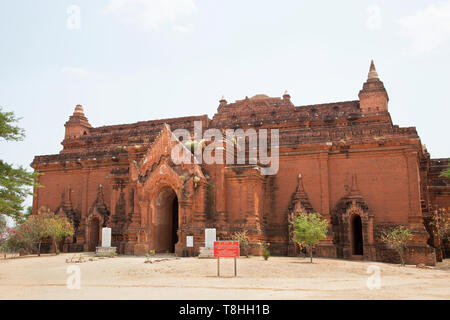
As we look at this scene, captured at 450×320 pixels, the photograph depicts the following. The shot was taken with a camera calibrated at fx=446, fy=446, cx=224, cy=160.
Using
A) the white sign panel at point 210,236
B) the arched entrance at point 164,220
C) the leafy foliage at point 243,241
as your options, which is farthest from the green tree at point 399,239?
the arched entrance at point 164,220

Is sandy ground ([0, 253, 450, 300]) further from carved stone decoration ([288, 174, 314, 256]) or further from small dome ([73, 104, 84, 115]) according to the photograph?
small dome ([73, 104, 84, 115])

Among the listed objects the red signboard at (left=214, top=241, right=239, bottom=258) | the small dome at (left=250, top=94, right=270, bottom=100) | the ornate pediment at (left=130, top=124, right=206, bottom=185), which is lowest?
the red signboard at (left=214, top=241, right=239, bottom=258)

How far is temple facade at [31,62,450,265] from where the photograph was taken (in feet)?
82.6

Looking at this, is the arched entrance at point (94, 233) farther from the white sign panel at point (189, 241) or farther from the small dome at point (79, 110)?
the small dome at point (79, 110)

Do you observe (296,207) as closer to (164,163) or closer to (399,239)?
(399,239)

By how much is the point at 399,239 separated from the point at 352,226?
11.9 ft


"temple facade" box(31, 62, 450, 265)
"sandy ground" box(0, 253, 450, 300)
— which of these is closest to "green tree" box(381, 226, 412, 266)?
"temple facade" box(31, 62, 450, 265)

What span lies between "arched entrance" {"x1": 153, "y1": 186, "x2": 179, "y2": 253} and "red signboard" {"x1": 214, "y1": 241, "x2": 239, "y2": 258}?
423 inches

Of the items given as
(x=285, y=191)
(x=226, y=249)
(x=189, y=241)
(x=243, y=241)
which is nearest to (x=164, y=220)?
(x=189, y=241)

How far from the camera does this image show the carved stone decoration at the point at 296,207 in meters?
26.3

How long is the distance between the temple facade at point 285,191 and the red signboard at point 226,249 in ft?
25.9

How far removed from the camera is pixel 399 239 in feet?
76.0
